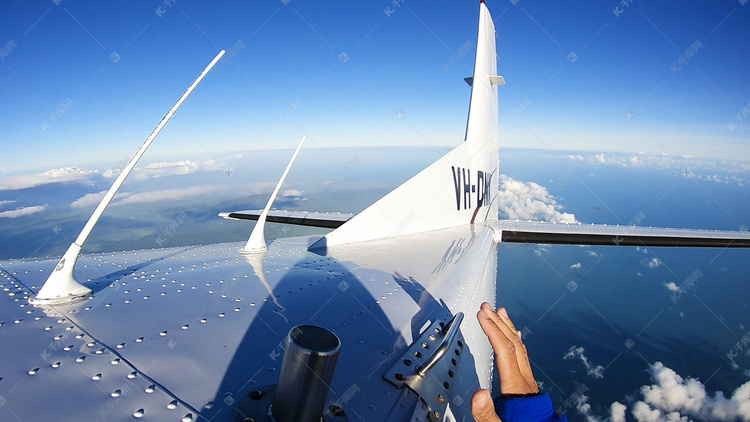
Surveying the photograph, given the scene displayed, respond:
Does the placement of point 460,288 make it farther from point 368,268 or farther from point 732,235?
point 732,235

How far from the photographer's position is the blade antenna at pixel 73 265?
2.35 meters

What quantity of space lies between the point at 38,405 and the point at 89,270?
97.4 inches

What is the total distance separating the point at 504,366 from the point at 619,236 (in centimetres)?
711

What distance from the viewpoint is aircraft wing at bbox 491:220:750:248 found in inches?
248

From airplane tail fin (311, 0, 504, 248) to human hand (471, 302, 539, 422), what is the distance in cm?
407

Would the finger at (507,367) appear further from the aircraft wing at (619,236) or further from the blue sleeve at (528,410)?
the aircraft wing at (619,236)

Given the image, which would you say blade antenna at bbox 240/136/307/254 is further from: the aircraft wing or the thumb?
the aircraft wing

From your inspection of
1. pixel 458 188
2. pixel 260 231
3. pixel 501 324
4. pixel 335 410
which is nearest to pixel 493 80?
pixel 458 188

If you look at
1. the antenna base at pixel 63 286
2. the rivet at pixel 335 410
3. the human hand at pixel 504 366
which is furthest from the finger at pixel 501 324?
Result: the antenna base at pixel 63 286

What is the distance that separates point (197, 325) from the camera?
2215 mm

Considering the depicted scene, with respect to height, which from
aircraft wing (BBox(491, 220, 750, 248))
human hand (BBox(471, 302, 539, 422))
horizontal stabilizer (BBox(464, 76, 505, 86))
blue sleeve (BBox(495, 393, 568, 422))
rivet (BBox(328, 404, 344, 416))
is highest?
horizontal stabilizer (BBox(464, 76, 505, 86))

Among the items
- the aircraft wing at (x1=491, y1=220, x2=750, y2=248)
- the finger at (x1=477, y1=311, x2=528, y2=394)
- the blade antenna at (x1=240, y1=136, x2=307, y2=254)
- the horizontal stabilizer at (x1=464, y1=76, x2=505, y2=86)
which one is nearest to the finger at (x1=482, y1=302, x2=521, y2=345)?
the finger at (x1=477, y1=311, x2=528, y2=394)

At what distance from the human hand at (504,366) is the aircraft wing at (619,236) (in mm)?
6084

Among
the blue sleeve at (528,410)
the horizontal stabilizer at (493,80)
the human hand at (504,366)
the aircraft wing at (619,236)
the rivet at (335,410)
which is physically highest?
the horizontal stabilizer at (493,80)
